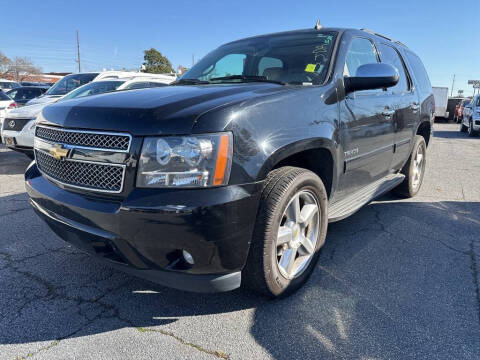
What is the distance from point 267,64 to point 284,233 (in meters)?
1.67

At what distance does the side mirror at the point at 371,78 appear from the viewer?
2824 mm

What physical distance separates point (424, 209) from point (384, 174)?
93 cm

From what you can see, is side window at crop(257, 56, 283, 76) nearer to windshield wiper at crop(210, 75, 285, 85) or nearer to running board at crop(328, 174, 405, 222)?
windshield wiper at crop(210, 75, 285, 85)

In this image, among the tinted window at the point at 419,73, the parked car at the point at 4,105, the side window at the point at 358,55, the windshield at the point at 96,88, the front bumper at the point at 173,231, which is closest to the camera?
the front bumper at the point at 173,231

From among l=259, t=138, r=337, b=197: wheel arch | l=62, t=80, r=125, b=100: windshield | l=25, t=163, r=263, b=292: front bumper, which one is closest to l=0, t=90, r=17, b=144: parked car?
l=62, t=80, r=125, b=100: windshield

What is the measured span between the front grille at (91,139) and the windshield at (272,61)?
1402 millimetres

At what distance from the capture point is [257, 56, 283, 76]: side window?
10.6 ft

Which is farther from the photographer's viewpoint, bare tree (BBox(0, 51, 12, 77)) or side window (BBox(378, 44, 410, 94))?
bare tree (BBox(0, 51, 12, 77))

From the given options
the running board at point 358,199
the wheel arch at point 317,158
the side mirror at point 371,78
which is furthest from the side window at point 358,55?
the running board at point 358,199

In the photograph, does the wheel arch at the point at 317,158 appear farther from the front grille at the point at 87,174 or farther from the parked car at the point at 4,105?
the parked car at the point at 4,105

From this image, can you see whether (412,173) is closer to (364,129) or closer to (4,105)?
(364,129)

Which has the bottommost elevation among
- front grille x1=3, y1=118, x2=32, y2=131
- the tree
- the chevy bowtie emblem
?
front grille x1=3, y1=118, x2=32, y2=131

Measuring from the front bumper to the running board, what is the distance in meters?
1.16

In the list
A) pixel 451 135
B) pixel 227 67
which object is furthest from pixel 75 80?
pixel 451 135
